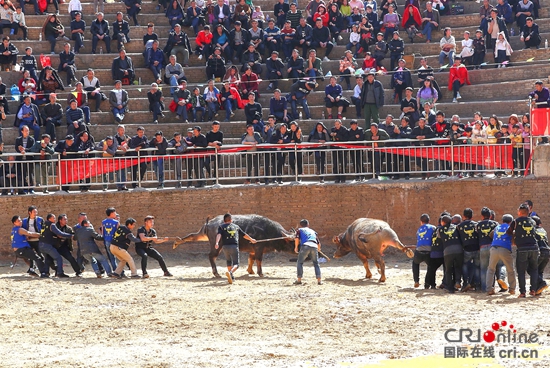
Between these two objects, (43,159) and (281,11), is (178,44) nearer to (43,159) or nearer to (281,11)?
(281,11)

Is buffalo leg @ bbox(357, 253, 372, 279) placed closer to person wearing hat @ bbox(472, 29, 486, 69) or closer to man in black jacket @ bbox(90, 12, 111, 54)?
person wearing hat @ bbox(472, 29, 486, 69)

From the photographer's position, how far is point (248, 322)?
18281 millimetres

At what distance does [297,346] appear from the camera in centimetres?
1647

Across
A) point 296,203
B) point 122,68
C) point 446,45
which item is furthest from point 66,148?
point 446,45

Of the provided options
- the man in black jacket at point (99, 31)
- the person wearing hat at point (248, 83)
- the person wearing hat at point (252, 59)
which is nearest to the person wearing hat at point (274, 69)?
the person wearing hat at point (252, 59)

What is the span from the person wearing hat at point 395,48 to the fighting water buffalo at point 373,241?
9.50 meters

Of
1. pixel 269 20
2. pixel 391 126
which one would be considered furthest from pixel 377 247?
pixel 269 20

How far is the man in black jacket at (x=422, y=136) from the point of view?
86.3 feet

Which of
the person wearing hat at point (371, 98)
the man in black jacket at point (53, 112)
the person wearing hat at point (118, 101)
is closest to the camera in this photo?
the man in black jacket at point (53, 112)

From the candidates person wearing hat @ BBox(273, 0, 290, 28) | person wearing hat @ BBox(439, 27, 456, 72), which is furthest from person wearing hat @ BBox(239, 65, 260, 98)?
person wearing hat @ BBox(439, 27, 456, 72)

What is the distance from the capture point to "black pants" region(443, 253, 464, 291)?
20.9 m

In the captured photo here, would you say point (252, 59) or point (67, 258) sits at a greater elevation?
point (252, 59)

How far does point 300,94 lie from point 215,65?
300 cm

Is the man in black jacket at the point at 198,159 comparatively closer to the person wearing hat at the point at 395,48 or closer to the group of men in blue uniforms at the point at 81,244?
the group of men in blue uniforms at the point at 81,244
